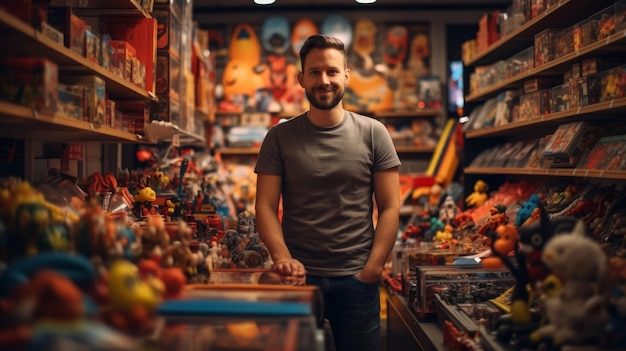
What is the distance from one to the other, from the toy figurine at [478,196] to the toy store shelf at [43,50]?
10.8ft

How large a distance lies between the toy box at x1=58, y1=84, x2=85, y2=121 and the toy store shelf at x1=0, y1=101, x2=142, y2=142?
0.09 ft

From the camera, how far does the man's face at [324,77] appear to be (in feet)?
8.57

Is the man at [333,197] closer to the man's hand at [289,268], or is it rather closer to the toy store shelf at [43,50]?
the man's hand at [289,268]

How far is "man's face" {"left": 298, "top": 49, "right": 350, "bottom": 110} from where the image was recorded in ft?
8.57

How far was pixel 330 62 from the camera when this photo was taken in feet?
8.56

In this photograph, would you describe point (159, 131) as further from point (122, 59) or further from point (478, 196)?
point (478, 196)

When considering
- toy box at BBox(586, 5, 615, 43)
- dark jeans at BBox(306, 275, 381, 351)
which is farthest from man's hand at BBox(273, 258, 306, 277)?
toy box at BBox(586, 5, 615, 43)

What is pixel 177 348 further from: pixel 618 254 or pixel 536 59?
pixel 536 59

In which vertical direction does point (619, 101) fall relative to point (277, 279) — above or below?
above

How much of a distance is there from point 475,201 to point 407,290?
1866mm

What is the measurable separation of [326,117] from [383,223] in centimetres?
49

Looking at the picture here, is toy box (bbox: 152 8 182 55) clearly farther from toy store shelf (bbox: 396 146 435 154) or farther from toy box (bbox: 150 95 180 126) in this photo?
toy store shelf (bbox: 396 146 435 154)

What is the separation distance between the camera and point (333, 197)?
2.71 m

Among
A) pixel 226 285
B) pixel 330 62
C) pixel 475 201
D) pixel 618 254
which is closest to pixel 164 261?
pixel 226 285
